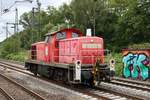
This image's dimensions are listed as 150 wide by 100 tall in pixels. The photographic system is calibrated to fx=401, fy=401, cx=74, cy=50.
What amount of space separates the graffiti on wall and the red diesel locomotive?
516cm

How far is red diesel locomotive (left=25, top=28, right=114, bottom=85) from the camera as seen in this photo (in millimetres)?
20078

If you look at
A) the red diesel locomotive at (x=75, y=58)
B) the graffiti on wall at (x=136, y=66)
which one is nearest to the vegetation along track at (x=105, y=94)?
the red diesel locomotive at (x=75, y=58)

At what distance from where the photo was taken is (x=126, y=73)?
28047 millimetres

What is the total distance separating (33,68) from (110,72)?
1108cm

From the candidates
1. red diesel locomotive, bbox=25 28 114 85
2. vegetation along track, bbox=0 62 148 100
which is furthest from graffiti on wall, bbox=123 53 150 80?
vegetation along track, bbox=0 62 148 100

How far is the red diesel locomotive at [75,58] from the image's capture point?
20.1 metres

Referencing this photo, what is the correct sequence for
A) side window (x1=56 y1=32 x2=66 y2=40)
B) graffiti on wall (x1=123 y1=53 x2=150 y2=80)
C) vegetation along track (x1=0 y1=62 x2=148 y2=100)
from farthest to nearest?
1. graffiti on wall (x1=123 y1=53 x2=150 y2=80)
2. side window (x1=56 y1=32 x2=66 y2=40)
3. vegetation along track (x1=0 y1=62 x2=148 y2=100)

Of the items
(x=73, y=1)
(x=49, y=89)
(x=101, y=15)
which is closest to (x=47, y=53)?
(x=49, y=89)

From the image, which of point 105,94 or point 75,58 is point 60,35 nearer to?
point 75,58

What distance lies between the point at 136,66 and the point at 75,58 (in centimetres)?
707

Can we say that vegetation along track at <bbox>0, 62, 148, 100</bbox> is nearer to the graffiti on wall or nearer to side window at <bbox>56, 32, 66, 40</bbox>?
side window at <bbox>56, 32, 66, 40</bbox>

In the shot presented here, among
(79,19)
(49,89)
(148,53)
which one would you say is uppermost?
(79,19)

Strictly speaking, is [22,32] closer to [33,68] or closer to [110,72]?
[33,68]

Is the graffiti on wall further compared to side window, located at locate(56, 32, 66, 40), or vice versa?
the graffiti on wall
